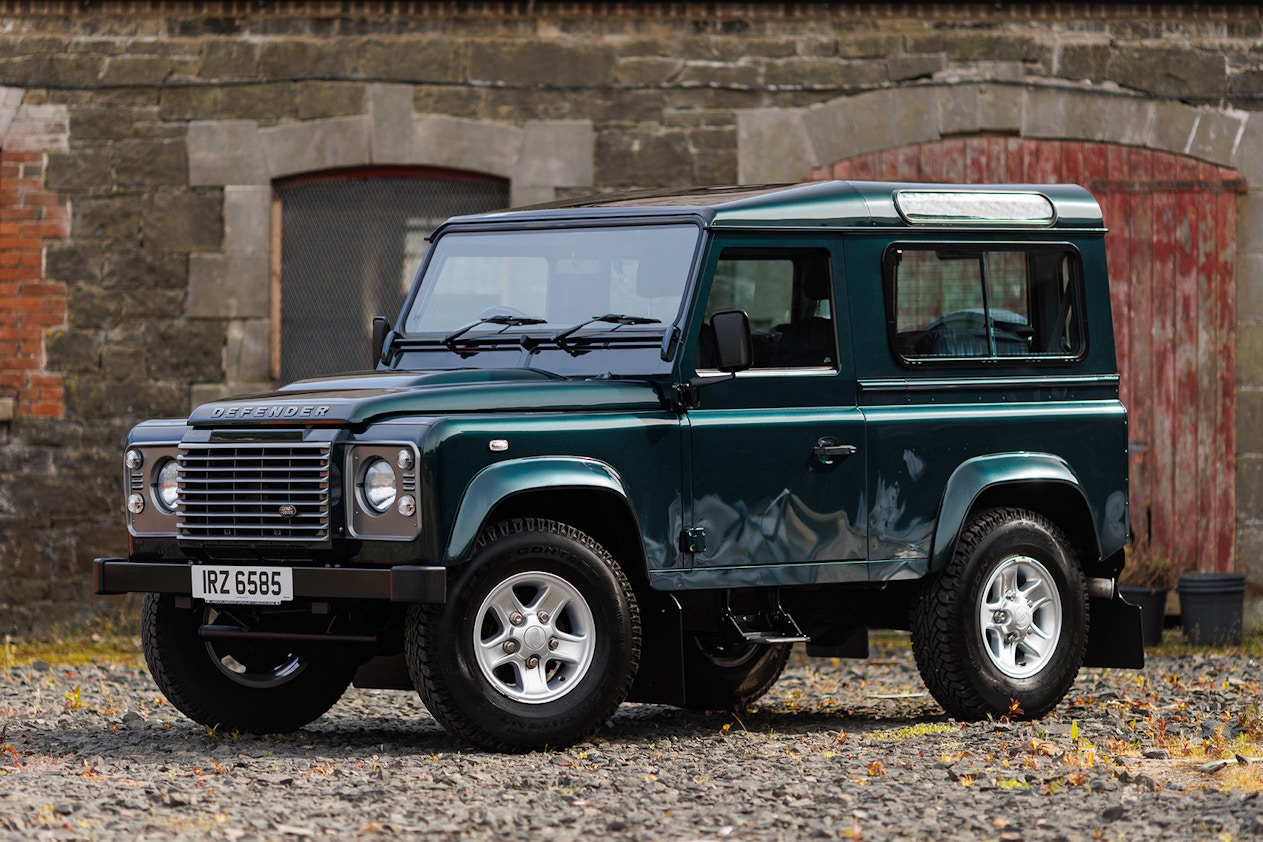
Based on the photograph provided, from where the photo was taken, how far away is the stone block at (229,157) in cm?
1221

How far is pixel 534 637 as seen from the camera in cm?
684

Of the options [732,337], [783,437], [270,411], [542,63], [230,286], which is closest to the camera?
[270,411]

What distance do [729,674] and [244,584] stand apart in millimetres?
2491

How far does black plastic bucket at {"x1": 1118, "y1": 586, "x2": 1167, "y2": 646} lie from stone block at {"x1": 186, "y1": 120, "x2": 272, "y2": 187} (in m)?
5.80

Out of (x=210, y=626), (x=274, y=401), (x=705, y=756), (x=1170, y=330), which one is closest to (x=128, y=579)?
(x=210, y=626)

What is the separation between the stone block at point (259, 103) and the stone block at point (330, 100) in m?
0.06

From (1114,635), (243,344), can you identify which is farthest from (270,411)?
(243,344)

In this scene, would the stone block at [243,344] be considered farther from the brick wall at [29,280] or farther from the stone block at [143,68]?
the stone block at [143,68]

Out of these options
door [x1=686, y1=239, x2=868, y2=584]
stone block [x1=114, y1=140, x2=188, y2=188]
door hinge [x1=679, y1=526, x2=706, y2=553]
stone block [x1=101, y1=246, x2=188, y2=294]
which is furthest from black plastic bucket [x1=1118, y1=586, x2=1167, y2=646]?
stone block [x1=114, y1=140, x2=188, y2=188]

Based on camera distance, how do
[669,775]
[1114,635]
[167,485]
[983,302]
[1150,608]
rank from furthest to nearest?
[1150,608] < [1114,635] < [983,302] < [167,485] < [669,775]

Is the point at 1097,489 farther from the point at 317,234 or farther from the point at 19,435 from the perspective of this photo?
the point at 19,435

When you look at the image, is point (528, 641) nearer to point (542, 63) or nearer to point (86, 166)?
point (542, 63)

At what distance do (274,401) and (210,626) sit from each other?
944 millimetres

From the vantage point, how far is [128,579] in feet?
23.7
